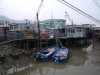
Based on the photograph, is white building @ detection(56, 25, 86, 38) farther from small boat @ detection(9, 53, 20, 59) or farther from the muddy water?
small boat @ detection(9, 53, 20, 59)

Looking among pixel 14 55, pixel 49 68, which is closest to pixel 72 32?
pixel 49 68

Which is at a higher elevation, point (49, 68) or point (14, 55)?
point (14, 55)

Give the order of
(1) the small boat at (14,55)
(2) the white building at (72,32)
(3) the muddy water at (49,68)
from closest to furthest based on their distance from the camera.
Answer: (3) the muddy water at (49,68) < (1) the small boat at (14,55) < (2) the white building at (72,32)

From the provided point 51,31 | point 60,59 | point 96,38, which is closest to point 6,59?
point 60,59

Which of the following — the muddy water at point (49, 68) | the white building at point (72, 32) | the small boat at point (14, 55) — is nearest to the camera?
the muddy water at point (49, 68)

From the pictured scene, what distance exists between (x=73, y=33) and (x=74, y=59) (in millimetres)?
11881

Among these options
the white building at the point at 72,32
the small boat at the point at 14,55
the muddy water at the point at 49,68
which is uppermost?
the white building at the point at 72,32

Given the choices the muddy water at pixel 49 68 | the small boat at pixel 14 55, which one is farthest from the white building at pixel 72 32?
the small boat at pixel 14 55

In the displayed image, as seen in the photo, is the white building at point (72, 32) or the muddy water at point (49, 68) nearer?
the muddy water at point (49, 68)

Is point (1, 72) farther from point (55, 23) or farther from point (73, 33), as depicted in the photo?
point (55, 23)

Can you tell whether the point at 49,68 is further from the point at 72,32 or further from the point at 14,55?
the point at 72,32

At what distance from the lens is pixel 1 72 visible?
782 inches

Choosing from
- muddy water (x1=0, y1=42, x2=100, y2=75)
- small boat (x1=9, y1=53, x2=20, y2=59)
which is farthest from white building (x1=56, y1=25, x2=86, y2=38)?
small boat (x1=9, y1=53, x2=20, y2=59)

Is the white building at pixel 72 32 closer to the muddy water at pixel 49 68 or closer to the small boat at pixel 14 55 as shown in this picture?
the muddy water at pixel 49 68
